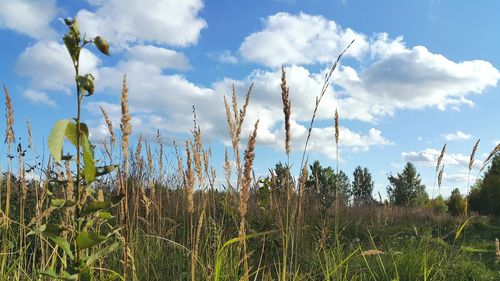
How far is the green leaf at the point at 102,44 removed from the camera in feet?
3.83

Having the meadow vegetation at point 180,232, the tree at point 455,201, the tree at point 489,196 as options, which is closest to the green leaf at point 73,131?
the meadow vegetation at point 180,232

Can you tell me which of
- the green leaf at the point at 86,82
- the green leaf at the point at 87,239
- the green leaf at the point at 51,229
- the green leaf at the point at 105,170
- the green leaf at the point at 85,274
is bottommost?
the green leaf at the point at 85,274

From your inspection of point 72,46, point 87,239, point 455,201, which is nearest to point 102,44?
point 72,46

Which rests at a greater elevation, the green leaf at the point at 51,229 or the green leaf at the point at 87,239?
the green leaf at the point at 51,229

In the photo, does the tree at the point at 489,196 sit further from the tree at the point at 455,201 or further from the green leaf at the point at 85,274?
the green leaf at the point at 85,274

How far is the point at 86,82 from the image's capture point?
45.4 inches

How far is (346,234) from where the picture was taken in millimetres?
7258

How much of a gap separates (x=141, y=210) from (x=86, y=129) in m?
5.37

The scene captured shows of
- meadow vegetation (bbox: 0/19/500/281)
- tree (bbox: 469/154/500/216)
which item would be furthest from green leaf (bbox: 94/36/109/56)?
tree (bbox: 469/154/500/216)

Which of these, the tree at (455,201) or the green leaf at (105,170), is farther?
the tree at (455,201)

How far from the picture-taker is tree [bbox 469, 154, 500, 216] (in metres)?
18.6

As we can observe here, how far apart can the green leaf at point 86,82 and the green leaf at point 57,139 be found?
0.13 m

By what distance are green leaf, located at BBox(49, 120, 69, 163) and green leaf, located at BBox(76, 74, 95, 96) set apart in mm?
128

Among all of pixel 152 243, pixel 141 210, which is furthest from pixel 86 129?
pixel 141 210
